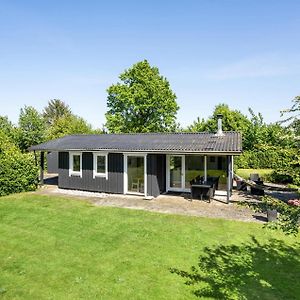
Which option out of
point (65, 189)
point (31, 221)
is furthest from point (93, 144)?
point (31, 221)

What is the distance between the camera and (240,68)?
61.1ft

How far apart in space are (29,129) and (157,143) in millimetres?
22351

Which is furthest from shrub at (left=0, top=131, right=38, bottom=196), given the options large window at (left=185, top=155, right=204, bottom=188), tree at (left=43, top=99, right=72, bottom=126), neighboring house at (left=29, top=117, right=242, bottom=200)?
tree at (left=43, top=99, right=72, bottom=126)

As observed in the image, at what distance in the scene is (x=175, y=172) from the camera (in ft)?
58.4

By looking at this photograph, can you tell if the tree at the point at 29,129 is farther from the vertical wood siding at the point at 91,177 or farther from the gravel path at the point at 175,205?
the gravel path at the point at 175,205

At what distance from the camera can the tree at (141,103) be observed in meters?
41.6

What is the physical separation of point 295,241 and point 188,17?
11415 millimetres

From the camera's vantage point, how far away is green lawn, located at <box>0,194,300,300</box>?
20.9 ft

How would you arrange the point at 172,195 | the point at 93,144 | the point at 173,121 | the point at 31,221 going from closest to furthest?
the point at 31,221 → the point at 172,195 → the point at 93,144 → the point at 173,121

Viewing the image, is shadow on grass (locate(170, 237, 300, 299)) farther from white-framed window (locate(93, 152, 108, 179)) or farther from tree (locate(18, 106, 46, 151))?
tree (locate(18, 106, 46, 151))

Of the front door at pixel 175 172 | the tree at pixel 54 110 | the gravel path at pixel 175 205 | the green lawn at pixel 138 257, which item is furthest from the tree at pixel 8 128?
the tree at pixel 54 110

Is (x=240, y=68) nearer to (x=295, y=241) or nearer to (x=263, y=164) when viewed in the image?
(x=295, y=241)

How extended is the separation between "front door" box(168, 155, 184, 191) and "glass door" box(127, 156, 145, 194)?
2000 mm

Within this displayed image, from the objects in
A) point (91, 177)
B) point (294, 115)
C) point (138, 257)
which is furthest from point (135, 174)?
point (294, 115)
